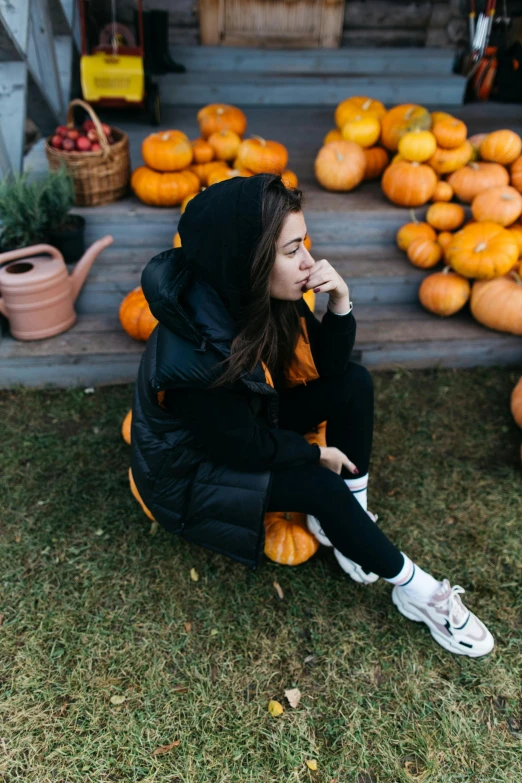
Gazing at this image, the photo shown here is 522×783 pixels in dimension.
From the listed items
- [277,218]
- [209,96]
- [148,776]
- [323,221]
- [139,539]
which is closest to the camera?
[277,218]

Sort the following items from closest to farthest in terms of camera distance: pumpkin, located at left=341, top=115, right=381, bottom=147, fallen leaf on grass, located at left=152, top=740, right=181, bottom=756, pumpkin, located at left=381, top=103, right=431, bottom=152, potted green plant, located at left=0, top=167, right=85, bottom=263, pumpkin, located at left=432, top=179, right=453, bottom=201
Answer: fallen leaf on grass, located at left=152, top=740, right=181, bottom=756
potted green plant, located at left=0, top=167, right=85, bottom=263
pumpkin, located at left=432, top=179, right=453, bottom=201
pumpkin, located at left=381, top=103, right=431, bottom=152
pumpkin, located at left=341, top=115, right=381, bottom=147

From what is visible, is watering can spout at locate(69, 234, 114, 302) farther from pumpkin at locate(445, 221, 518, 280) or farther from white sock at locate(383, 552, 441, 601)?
white sock at locate(383, 552, 441, 601)

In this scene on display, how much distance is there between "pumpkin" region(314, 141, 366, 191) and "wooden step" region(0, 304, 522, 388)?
0.93 m

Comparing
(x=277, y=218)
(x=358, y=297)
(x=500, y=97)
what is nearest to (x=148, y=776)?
(x=277, y=218)

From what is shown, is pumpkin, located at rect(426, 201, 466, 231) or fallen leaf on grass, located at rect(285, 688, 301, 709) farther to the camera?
pumpkin, located at rect(426, 201, 466, 231)

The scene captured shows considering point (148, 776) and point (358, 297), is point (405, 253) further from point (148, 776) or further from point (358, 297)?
point (148, 776)

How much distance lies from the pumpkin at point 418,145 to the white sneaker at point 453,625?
2.73 m

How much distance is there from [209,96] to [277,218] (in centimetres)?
477

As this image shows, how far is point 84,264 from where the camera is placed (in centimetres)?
315

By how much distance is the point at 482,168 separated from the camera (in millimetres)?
3604

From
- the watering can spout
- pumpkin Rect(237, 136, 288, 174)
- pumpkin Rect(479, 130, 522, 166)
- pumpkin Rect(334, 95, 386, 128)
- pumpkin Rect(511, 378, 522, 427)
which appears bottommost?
pumpkin Rect(511, 378, 522, 427)

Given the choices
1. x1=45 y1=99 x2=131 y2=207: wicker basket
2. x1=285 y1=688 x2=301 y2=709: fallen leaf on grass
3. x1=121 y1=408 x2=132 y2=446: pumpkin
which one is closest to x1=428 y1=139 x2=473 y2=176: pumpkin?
x1=45 y1=99 x2=131 y2=207: wicker basket

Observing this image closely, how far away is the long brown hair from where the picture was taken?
57.9 inches

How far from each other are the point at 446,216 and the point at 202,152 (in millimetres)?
1580
